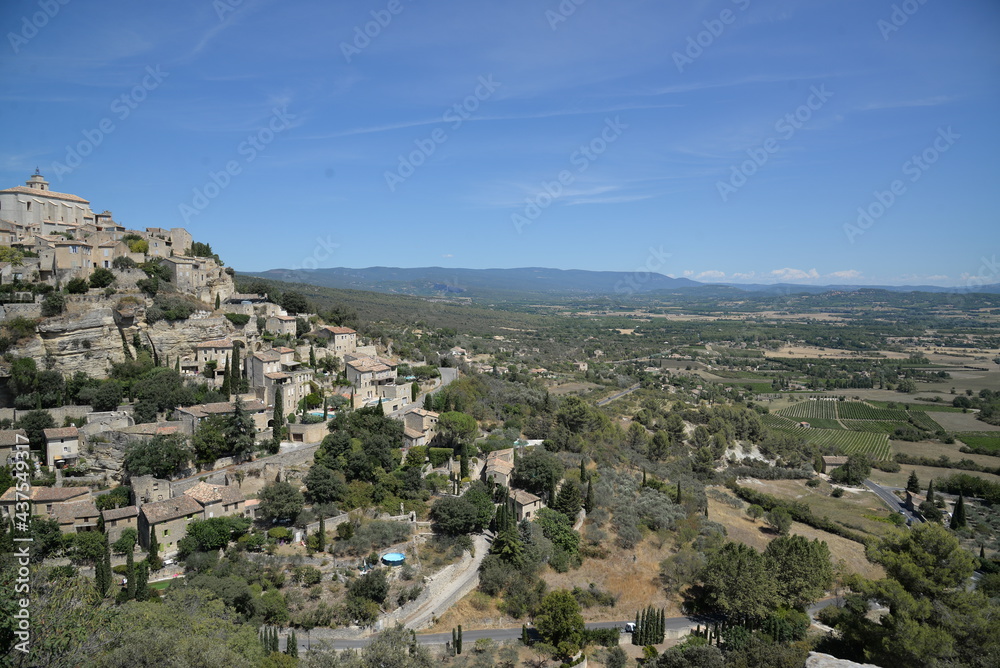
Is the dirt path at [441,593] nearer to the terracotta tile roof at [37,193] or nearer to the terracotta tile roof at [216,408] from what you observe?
the terracotta tile roof at [216,408]

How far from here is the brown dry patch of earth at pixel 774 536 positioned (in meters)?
32.3

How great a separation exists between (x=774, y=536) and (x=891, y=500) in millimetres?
17173

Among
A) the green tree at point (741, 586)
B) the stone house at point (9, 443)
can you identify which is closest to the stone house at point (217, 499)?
the stone house at point (9, 443)

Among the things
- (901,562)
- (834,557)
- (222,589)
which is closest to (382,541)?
(222,589)

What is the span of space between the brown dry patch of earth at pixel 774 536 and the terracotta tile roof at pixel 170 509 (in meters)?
28.6

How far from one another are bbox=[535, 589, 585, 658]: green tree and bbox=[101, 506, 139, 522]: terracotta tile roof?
54.9 ft

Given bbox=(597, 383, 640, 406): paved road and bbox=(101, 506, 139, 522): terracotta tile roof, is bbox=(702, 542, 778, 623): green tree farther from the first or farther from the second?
bbox=(597, 383, 640, 406): paved road

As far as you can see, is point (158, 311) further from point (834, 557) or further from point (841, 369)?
point (841, 369)

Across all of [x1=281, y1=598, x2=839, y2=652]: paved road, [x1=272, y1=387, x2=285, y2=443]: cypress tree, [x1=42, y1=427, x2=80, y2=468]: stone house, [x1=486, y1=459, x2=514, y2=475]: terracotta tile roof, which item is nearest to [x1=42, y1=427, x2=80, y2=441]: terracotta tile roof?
[x1=42, y1=427, x2=80, y2=468]: stone house

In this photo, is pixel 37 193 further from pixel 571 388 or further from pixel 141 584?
pixel 571 388

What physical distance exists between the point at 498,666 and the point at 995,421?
74296 millimetres

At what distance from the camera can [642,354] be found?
10681cm

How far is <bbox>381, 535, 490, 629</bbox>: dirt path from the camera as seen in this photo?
21875 mm

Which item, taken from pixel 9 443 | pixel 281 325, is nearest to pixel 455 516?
pixel 9 443
